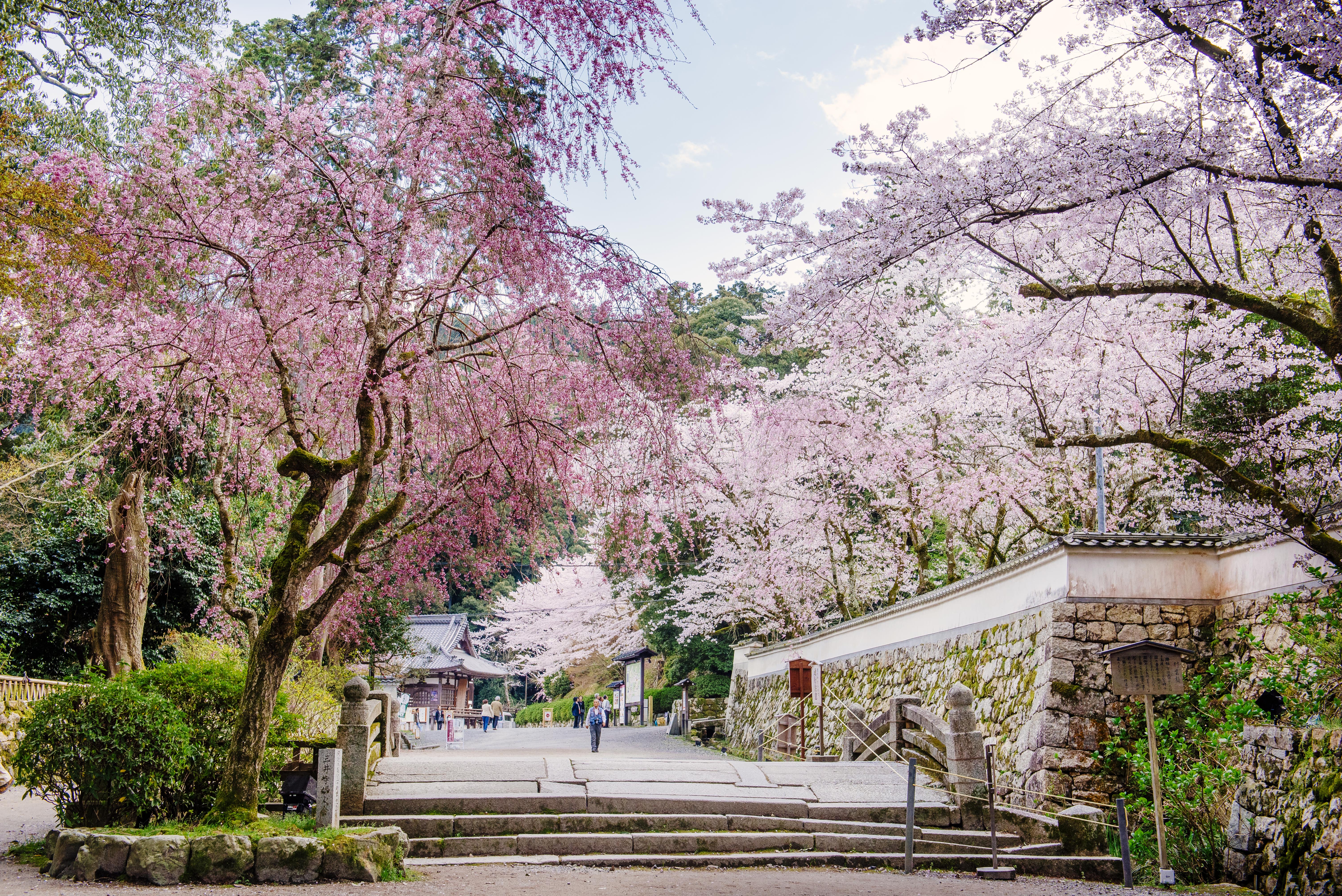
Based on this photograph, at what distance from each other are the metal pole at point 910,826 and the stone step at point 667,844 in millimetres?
449

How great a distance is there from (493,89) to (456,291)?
163cm

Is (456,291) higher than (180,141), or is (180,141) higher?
(180,141)

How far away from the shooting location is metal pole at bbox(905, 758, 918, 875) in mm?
7895

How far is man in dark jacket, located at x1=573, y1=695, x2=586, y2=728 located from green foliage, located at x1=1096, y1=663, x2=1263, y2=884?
26.5 metres

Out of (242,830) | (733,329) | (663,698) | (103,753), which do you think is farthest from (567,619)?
(242,830)

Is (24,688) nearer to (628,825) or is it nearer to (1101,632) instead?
(628,825)

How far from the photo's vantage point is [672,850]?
8.28 metres

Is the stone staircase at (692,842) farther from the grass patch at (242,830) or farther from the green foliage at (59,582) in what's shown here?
the green foliage at (59,582)

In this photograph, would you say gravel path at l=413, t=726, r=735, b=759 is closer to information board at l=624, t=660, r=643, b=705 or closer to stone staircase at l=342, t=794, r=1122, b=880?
information board at l=624, t=660, r=643, b=705

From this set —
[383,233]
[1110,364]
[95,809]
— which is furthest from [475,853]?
[1110,364]

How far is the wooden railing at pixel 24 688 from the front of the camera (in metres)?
12.0

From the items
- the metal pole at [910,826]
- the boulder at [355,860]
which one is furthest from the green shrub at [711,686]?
the boulder at [355,860]

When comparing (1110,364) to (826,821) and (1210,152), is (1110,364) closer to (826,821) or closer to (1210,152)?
(1210,152)

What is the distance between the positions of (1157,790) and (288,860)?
703cm
